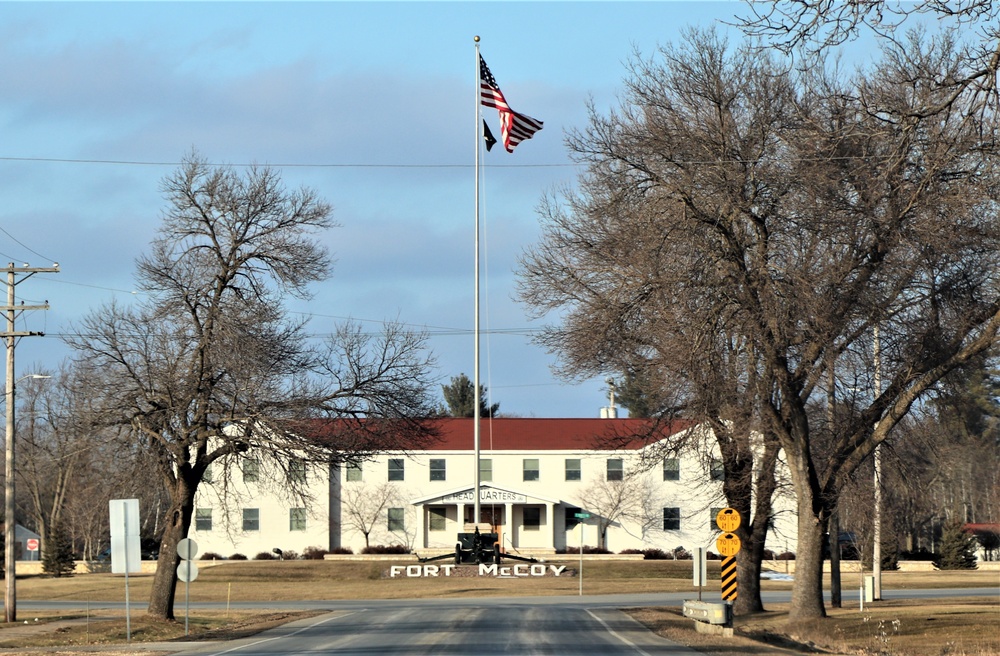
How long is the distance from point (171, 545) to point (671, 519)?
45488 mm

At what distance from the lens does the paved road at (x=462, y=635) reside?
2114cm

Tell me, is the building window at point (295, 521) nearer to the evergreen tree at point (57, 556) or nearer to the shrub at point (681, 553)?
the evergreen tree at point (57, 556)

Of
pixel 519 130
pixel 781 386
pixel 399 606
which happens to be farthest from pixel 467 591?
pixel 781 386

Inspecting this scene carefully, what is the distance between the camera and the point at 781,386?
26.0 metres

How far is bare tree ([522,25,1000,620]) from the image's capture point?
2364cm

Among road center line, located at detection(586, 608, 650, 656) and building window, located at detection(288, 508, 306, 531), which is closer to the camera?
road center line, located at detection(586, 608, 650, 656)

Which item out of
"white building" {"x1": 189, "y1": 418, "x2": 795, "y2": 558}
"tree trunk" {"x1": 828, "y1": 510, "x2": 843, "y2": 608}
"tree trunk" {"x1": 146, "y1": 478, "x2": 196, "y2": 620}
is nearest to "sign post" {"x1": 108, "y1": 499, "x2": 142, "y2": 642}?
"tree trunk" {"x1": 146, "y1": 478, "x2": 196, "y2": 620}

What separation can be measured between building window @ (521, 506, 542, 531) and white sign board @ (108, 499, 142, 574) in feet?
157

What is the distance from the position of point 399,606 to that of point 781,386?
20.7 m

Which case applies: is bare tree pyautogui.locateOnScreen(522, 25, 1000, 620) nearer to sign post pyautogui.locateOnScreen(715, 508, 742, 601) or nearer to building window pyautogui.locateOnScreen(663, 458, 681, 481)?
sign post pyautogui.locateOnScreen(715, 508, 742, 601)

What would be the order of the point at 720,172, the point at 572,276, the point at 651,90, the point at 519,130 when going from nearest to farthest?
the point at 720,172
the point at 651,90
the point at 572,276
the point at 519,130

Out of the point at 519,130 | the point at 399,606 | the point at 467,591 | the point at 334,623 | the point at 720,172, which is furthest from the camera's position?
the point at 467,591

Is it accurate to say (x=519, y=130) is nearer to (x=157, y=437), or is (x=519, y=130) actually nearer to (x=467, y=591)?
(x=157, y=437)

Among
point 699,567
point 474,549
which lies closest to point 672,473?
point 474,549
